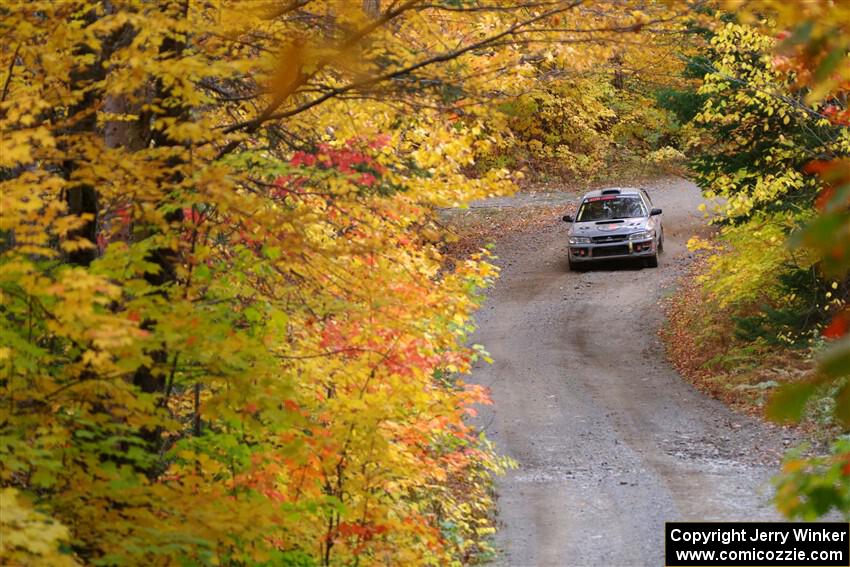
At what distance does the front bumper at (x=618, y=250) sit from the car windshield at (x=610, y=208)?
2.49ft

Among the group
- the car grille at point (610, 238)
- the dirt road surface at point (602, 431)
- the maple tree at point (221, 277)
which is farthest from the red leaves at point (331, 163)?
the car grille at point (610, 238)

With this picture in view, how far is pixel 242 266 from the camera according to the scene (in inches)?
267

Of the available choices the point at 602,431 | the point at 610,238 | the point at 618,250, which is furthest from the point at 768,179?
the point at 618,250

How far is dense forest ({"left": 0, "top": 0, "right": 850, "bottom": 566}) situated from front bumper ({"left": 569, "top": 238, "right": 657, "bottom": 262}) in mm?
15058

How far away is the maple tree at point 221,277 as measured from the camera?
5.70 metres

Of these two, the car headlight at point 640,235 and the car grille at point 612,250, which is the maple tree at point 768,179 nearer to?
the car headlight at point 640,235

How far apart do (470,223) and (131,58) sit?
28.2 meters

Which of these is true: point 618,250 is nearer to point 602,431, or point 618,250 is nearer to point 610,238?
point 610,238

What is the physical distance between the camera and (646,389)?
17438 mm

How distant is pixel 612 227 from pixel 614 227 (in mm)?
51

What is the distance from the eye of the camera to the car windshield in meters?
25.2

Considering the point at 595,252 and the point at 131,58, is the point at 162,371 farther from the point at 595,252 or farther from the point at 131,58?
the point at 595,252

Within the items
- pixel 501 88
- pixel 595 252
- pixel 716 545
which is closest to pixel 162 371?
pixel 501 88

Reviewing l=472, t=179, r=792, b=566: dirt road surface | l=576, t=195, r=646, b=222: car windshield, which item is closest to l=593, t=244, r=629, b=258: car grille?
l=472, t=179, r=792, b=566: dirt road surface
